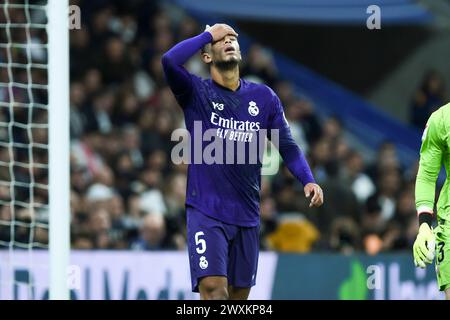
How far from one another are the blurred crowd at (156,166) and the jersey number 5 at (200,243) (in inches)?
174

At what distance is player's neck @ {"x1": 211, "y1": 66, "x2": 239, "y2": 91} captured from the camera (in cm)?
840

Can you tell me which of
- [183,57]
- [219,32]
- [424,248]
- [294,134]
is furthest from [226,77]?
[294,134]

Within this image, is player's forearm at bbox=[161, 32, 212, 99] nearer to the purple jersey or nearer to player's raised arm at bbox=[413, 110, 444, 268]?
the purple jersey

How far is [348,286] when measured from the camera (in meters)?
12.6

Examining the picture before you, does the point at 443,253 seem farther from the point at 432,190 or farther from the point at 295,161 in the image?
the point at 295,161

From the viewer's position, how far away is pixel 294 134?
52.7ft

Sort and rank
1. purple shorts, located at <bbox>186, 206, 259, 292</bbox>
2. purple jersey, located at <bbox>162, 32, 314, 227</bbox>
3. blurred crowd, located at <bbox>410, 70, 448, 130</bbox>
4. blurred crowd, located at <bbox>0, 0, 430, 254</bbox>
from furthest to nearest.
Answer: blurred crowd, located at <bbox>410, 70, 448, 130</bbox>, blurred crowd, located at <bbox>0, 0, 430, 254</bbox>, purple jersey, located at <bbox>162, 32, 314, 227</bbox>, purple shorts, located at <bbox>186, 206, 259, 292</bbox>

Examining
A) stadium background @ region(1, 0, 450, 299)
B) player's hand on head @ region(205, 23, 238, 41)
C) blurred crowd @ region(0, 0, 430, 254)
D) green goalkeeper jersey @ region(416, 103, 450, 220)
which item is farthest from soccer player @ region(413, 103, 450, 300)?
blurred crowd @ region(0, 0, 430, 254)

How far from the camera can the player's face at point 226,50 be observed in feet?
27.2

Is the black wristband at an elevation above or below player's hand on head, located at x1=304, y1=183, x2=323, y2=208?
below

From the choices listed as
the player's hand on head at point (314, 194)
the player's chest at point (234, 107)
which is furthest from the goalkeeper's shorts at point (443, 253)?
the player's chest at point (234, 107)

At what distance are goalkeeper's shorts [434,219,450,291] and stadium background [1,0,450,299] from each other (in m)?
4.46

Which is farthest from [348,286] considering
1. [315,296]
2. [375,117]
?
[375,117]
